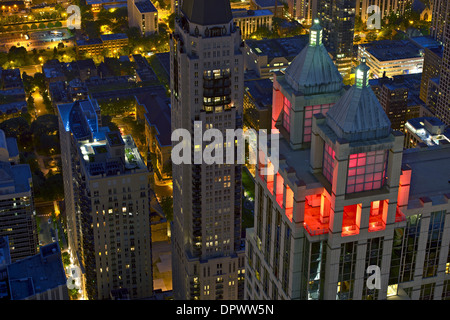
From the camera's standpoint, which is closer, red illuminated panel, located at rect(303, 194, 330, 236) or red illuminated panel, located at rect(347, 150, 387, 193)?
red illuminated panel, located at rect(347, 150, 387, 193)

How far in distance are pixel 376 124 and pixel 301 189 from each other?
10258mm

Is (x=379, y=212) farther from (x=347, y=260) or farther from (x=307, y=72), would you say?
(x=307, y=72)

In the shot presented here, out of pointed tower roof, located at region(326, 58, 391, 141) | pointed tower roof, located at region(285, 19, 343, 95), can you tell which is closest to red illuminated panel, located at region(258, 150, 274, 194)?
pointed tower roof, located at region(285, 19, 343, 95)

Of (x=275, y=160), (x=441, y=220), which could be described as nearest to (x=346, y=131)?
(x=275, y=160)

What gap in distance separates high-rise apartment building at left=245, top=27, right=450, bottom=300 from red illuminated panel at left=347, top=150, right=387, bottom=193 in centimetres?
10

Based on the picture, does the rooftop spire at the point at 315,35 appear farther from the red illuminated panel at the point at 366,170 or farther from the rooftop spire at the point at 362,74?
the red illuminated panel at the point at 366,170

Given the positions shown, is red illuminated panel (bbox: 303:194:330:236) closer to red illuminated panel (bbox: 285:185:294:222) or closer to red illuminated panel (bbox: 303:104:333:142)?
red illuminated panel (bbox: 285:185:294:222)

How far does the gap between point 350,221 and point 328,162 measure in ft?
23.0

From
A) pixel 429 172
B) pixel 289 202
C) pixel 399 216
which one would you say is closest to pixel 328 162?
pixel 289 202

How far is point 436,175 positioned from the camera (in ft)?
329

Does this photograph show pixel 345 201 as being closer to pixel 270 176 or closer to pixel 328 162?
pixel 328 162

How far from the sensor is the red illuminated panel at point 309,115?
99.2 metres

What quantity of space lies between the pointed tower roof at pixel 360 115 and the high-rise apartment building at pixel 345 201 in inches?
4.1

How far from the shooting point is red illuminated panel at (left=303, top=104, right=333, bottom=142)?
3907 inches
